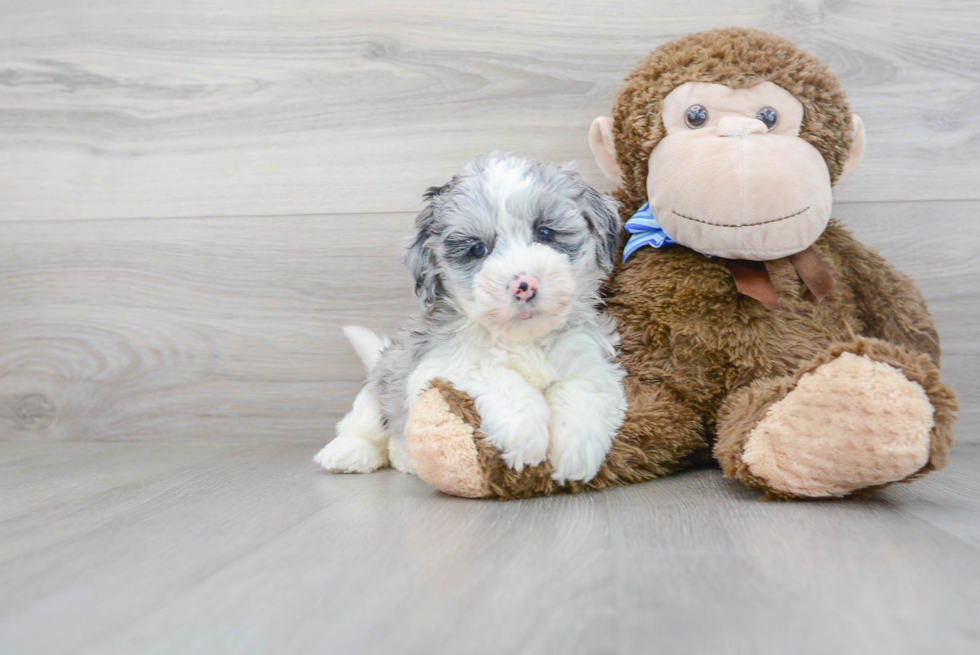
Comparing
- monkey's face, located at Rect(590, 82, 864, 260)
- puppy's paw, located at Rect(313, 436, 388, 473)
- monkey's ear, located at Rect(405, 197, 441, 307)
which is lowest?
puppy's paw, located at Rect(313, 436, 388, 473)

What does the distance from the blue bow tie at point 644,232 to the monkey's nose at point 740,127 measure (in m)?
0.16

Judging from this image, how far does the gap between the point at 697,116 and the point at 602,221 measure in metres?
0.20

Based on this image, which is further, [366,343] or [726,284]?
[366,343]

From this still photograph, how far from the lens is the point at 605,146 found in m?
1.25

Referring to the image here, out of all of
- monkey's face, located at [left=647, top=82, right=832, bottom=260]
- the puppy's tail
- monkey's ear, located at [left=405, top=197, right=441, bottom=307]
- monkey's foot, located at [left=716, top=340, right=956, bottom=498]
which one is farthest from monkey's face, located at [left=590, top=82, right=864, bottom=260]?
the puppy's tail

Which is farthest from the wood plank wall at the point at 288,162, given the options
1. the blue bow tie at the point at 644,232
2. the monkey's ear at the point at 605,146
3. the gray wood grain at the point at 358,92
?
the blue bow tie at the point at 644,232

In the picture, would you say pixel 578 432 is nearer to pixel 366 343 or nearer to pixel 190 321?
pixel 366 343

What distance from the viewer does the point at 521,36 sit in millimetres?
1466

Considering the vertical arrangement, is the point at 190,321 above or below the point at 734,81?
below

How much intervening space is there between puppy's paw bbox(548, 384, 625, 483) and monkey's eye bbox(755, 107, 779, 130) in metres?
0.45

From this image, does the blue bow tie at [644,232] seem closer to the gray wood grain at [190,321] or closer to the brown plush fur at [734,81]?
the brown plush fur at [734,81]

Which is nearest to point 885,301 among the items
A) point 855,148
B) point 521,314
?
point 855,148

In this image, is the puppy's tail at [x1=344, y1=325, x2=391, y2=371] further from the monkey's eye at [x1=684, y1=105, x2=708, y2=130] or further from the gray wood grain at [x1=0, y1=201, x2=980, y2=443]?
the monkey's eye at [x1=684, y1=105, x2=708, y2=130]

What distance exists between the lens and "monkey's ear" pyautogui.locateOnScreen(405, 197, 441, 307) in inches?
42.2
